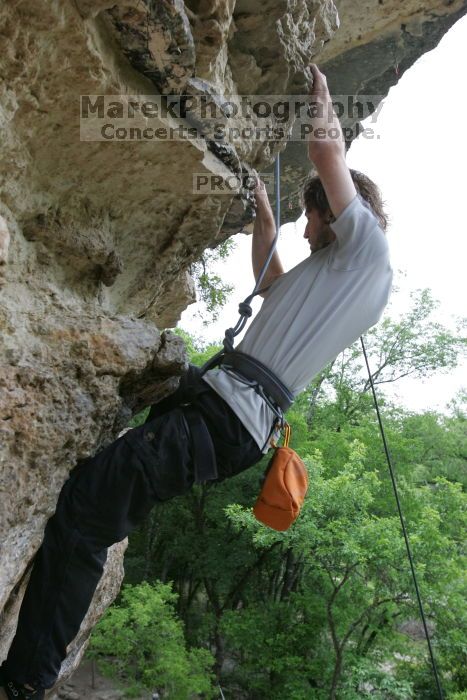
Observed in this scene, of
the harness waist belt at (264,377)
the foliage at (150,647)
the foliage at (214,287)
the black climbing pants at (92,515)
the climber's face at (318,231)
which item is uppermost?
the foliage at (214,287)

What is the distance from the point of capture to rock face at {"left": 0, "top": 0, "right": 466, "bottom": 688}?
7.41ft

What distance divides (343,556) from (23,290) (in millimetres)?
8389

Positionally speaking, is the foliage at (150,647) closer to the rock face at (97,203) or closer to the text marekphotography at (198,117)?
the rock face at (97,203)

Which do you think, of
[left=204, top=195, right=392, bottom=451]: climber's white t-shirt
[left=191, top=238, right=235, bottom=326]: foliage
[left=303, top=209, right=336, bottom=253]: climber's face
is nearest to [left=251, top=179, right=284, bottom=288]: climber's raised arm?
[left=303, top=209, right=336, bottom=253]: climber's face

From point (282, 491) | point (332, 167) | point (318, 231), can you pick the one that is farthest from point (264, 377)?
point (332, 167)

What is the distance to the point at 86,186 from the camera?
2.98m

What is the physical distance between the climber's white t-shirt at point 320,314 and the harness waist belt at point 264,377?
0.09 ft

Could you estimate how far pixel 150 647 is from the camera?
9.51m

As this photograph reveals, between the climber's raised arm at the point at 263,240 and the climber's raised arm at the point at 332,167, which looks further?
the climber's raised arm at the point at 263,240

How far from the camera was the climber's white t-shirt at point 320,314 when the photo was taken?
2576 millimetres

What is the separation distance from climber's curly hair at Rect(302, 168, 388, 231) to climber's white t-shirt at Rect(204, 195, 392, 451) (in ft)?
0.56

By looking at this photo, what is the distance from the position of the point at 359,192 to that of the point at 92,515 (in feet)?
6.52

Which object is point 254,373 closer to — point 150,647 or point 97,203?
point 97,203

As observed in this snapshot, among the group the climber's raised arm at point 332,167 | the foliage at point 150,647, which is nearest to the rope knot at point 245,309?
the climber's raised arm at point 332,167
